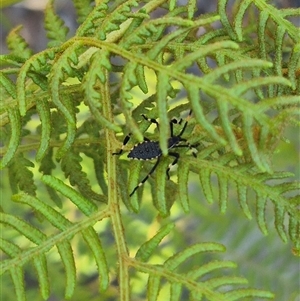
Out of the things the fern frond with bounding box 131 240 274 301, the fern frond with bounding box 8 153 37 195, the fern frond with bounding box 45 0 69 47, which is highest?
the fern frond with bounding box 45 0 69 47

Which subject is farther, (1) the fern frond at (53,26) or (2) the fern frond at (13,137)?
(1) the fern frond at (53,26)

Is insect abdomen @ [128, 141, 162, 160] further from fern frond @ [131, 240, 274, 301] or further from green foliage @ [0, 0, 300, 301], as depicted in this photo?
fern frond @ [131, 240, 274, 301]

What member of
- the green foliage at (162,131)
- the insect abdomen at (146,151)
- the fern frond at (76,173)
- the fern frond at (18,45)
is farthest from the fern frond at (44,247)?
the fern frond at (18,45)

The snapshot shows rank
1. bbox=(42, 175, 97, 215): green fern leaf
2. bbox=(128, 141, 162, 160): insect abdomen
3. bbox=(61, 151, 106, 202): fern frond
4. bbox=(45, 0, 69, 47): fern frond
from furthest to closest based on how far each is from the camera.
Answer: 1. bbox=(45, 0, 69, 47): fern frond
2. bbox=(61, 151, 106, 202): fern frond
3. bbox=(128, 141, 162, 160): insect abdomen
4. bbox=(42, 175, 97, 215): green fern leaf

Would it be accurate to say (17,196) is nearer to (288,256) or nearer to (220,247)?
(220,247)

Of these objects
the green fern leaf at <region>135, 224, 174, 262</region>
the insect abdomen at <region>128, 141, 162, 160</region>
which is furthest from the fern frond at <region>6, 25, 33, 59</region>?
the green fern leaf at <region>135, 224, 174, 262</region>

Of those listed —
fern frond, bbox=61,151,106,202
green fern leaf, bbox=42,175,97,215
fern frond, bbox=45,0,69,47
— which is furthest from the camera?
fern frond, bbox=45,0,69,47

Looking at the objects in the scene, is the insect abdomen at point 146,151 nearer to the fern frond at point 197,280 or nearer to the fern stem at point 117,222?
the fern stem at point 117,222

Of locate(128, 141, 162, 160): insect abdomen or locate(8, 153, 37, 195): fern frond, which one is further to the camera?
locate(8, 153, 37, 195): fern frond
